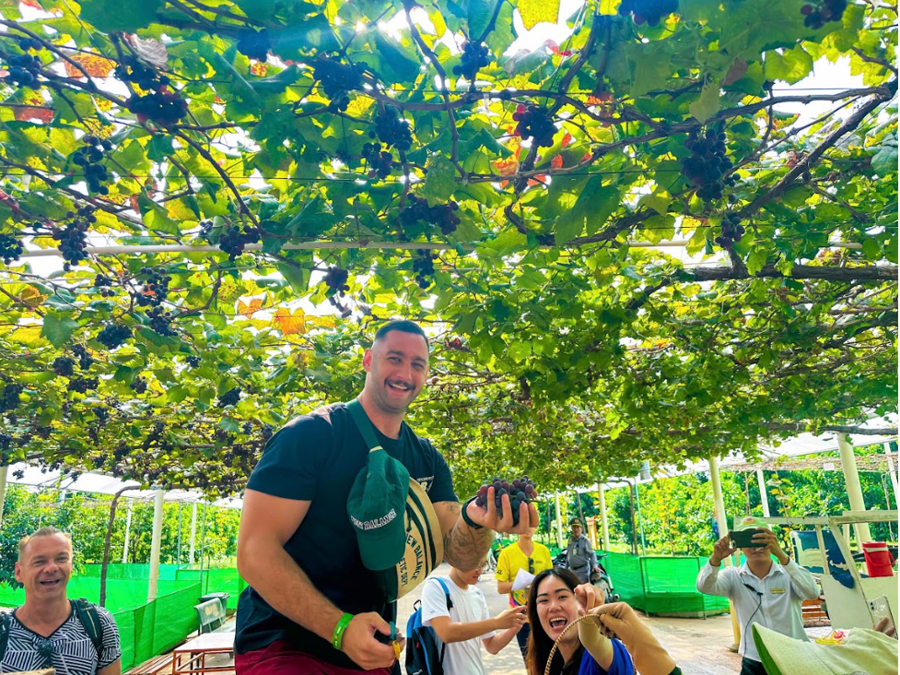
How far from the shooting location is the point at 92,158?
2674 mm

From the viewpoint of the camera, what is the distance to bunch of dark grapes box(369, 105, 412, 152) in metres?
2.24

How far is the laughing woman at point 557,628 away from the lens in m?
2.92

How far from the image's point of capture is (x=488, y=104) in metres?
2.53

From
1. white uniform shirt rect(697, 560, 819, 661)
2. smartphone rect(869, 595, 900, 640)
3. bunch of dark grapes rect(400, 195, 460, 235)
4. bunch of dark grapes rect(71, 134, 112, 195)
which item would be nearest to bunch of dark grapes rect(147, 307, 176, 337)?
bunch of dark grapes rect(71, 134, 112, 195)

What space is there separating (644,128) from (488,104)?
61 cm

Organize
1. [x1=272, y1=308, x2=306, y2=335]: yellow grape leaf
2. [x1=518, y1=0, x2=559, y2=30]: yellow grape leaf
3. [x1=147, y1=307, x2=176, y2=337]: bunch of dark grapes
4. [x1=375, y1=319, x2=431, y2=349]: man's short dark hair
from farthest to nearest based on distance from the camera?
1. [x1=272, y1=308, x2=306, y2=335]: yellow grape leaf
2. [x1=147, y1=307, x2=176, y2=337]: bunch of dark grapes
3. [x1=375, y1=319, x2=431, y2=349]: man's short dark hair
4. [x1=518, y1=0, x2=559, y2=30]: yellow grape leaf

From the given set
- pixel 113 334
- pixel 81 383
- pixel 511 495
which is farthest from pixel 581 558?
pixel 511 495

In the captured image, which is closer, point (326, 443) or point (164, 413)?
point (326, 443)

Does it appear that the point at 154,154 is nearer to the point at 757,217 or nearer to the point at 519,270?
the point at 519,270

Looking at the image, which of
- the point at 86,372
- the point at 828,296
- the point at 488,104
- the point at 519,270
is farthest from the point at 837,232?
the point at 86,372

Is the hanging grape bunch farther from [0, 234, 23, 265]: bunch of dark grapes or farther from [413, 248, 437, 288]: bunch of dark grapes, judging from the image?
[413, 248, 437, 288]: bunch of dark grapes

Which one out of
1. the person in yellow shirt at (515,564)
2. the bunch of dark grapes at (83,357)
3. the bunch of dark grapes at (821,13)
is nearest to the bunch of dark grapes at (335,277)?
the bunch of dark grapes at (821,13)

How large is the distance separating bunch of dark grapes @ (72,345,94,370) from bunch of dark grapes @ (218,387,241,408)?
3.70 ft

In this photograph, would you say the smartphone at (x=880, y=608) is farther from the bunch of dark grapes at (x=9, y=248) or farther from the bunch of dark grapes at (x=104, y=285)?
the bunch of dark grapes at (x=9, y=248)
